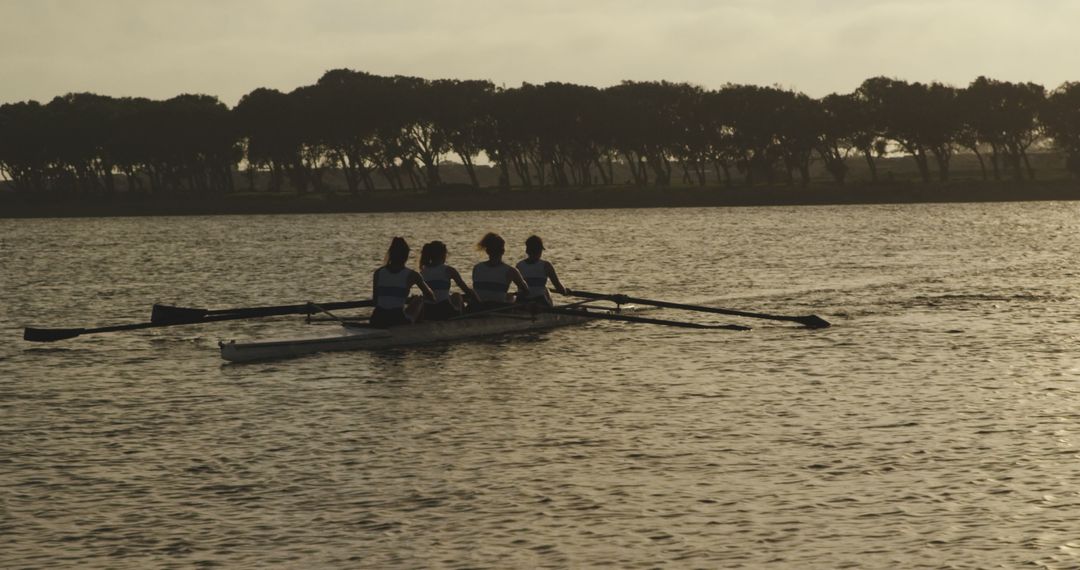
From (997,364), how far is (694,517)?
1349 cm

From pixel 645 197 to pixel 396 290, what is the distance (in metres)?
128

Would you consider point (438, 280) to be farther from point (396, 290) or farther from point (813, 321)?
point (813, 321)

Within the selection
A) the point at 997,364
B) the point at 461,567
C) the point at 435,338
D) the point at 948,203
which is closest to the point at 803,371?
the point at 997,364

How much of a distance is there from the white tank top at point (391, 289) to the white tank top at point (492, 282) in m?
2.89

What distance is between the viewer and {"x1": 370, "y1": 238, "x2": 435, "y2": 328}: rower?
1099 inches

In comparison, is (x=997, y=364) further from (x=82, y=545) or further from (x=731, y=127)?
(x=731, y=127)

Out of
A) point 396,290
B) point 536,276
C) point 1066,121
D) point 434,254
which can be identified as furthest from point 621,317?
point 1066,121

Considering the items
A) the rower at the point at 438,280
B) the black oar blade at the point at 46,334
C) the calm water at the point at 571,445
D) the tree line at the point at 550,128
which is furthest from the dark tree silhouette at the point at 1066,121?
the black oar blade at the point at 46,334

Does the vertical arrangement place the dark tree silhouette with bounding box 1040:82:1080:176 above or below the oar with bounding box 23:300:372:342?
above

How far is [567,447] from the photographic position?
19266 mm

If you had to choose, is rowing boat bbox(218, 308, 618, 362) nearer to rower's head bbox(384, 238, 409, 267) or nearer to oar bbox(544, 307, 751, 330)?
oar bbox(544, 307, 751, 330)

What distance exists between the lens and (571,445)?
19.4 m

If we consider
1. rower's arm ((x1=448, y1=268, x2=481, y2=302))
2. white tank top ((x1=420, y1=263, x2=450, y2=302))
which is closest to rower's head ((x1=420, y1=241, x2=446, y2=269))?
white tank top ((x1=420, y1=263, x2=450, y2=302))

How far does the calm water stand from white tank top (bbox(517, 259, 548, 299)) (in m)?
1.19
